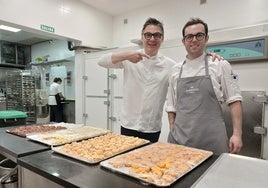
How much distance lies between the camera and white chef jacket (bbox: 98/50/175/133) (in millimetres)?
1615

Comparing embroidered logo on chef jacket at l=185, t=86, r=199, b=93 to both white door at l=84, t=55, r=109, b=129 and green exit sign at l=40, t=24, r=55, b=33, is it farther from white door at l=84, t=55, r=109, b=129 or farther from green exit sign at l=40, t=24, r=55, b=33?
green exit sign at l=40, t=24, r=55, b=33

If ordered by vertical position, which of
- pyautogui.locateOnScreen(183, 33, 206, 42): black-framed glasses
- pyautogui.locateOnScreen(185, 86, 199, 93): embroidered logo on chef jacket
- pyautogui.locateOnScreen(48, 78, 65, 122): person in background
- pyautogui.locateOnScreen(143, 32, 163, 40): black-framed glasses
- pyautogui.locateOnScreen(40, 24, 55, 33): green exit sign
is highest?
pyautogui.locateOnScreen(40, 24, 55, 33): green exit sign

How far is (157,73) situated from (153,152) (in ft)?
2.52

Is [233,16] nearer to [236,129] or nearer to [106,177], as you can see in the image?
[236,129]

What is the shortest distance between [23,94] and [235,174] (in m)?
6.28

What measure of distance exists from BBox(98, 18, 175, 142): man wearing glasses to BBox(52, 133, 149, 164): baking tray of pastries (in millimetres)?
316

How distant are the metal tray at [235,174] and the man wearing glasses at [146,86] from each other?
706mm

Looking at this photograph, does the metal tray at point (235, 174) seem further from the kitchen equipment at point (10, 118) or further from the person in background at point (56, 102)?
the person in background at point (56, 102)

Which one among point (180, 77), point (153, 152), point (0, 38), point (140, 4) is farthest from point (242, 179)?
point (0, 38)

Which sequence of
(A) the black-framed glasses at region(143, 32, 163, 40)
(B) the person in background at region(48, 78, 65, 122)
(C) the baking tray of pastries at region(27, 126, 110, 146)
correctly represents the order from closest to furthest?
(C) the baking tray of pastries at region(27, 126, 110, 146) → (A) the black-framed glasses at region(143, 32, 163, 40) → (B) the person in background at region(48, 78, 65, 122)

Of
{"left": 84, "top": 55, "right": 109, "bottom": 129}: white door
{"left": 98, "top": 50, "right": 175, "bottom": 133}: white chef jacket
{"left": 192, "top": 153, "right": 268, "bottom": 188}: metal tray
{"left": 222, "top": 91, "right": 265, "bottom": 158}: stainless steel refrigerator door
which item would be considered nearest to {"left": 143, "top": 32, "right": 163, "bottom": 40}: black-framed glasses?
{"left": 98, "top": 50, "right": 175, "bottom": 133}: white chef jacket

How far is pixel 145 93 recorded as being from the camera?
1.63 meters

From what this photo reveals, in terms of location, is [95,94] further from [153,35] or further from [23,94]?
[23,94]

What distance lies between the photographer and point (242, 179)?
0.78 metres
